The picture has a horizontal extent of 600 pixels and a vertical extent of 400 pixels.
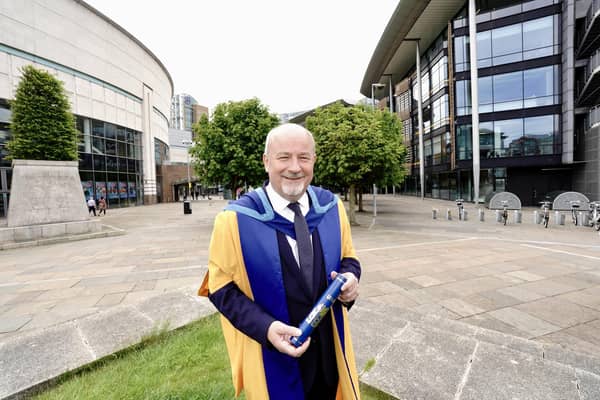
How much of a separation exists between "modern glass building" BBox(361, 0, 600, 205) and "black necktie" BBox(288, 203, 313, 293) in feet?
81.6

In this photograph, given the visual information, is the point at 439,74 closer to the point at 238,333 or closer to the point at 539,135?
the point at 539,135

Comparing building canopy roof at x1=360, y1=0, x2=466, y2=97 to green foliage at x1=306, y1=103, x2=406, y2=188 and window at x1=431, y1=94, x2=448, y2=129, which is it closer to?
window at x1=431, y1=94, x2=448, y2=129

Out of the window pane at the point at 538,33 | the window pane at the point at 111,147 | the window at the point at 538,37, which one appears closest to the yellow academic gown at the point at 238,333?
the window at the point at 538,37

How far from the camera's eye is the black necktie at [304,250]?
163cm

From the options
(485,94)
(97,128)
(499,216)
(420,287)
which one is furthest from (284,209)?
(97,128)

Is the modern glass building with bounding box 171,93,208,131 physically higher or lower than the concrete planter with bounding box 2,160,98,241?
higher

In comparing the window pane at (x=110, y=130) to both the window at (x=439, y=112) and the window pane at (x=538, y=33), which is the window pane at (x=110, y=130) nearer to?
the window at (x=439, y=112)

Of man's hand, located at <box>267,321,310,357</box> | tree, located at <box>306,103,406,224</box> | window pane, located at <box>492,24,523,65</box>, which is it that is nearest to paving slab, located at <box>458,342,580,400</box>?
man's hand, located at <box>267,321,310,357</box>

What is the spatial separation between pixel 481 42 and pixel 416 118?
561 inches

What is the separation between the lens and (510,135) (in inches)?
930

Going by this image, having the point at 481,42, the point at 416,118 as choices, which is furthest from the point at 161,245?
the point at 416,118

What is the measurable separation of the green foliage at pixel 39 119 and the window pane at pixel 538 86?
3066cm

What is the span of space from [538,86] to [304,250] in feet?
98.3

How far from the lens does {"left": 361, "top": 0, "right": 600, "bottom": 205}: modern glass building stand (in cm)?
2098
